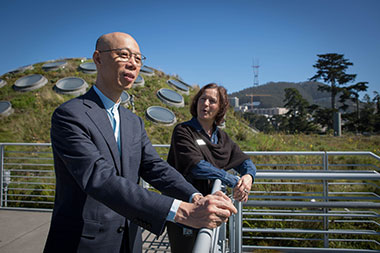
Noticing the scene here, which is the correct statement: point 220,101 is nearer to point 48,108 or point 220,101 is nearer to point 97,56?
point 97,56

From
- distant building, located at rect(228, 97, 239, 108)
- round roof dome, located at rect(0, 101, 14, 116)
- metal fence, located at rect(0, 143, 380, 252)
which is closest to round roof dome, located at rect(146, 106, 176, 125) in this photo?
distant building, located at rect(228, 97, 239, 108)

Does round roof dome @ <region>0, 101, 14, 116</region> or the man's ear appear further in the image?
round roof dome @ <region>0, 101, 14, 116</region>

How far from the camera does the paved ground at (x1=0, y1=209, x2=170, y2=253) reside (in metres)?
3.41

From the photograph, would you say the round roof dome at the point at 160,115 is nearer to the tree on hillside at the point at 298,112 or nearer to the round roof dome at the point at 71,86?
the round roof dome at the point at 71,86

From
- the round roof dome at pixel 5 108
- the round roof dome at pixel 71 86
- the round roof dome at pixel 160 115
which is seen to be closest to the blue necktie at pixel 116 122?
the round roof dome at pixel 160 115

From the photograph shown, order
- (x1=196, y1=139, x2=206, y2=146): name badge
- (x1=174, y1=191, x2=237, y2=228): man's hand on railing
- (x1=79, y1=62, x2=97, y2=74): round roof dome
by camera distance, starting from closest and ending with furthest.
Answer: (x1=174, y1=191, x2=237, y2=228): man's hand on railing, (x1=196, y1=139, x2=206, y2=146): name badge, (x1=79, y1=62, x2=97, y2=74): round roof dome

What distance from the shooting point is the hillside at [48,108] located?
11078mm

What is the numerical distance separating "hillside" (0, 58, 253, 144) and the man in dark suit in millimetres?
9253

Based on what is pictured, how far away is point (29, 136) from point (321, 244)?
11.3 meters

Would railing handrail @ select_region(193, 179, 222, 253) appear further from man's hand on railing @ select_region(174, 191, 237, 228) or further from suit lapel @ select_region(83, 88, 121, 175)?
suit lapel @ select_region(83, 88, 121, 175)

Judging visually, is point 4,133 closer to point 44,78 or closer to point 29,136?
point 29,136

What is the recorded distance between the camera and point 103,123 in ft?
4.24

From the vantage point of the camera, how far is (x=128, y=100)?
12695 mm

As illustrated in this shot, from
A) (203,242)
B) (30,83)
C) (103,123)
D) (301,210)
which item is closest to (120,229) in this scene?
(103,123)
